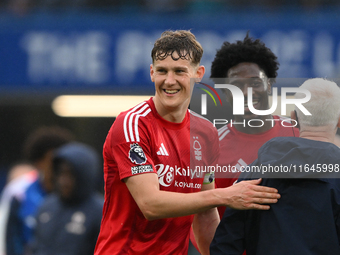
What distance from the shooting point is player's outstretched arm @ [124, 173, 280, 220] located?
6.81 feet

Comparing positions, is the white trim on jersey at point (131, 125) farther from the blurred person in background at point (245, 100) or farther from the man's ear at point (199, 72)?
the blurred person in background at point (245, 100)

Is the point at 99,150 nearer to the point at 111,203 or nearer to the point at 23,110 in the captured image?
the point at 23,110

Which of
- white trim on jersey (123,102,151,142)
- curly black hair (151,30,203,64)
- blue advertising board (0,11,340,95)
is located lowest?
white trim on jersey (123,102,151,142)

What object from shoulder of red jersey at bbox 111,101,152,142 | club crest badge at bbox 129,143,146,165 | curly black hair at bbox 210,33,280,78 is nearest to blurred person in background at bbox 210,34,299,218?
curly black hair at bbox 210,33,280,78

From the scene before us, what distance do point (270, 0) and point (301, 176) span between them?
5.49 m

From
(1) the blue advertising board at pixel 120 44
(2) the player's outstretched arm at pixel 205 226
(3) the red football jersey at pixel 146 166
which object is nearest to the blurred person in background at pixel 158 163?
(3) the red football jersey at pixel 146 166

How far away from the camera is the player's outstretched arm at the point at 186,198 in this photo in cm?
208

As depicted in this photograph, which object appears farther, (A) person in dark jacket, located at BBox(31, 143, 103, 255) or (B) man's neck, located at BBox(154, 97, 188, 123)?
(A) person in dark jacket, located at BBox(31, 143, 103, 255)


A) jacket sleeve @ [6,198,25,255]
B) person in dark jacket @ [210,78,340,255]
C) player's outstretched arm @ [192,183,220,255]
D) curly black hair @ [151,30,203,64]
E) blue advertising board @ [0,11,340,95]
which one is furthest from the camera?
blue advertising board @ [0,11,340,95]

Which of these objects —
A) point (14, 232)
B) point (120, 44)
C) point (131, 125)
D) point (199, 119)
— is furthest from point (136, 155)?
point (120, 44)

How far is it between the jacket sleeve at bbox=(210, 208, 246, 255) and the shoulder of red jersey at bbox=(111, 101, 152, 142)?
646mm

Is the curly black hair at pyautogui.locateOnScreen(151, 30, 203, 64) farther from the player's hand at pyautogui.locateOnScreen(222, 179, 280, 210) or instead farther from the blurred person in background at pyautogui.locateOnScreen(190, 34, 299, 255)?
the player's hand at pyautogui.locateOnScreen(222, 179, 280, 210)

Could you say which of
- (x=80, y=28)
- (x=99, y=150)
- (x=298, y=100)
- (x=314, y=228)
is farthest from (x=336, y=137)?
(x=80, y=28)

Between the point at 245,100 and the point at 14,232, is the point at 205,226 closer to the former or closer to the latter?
the point at 245,100
